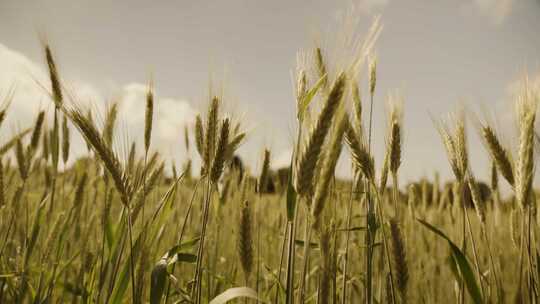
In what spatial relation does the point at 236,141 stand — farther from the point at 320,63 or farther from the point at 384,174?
the point at 384,174

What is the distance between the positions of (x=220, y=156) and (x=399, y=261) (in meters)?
0.77

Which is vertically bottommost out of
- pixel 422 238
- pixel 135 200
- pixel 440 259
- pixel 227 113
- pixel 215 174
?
pixel 440 259

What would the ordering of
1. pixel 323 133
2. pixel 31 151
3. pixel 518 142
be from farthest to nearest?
pixel 31 151 < pixel 518 142 < pixel 323 133

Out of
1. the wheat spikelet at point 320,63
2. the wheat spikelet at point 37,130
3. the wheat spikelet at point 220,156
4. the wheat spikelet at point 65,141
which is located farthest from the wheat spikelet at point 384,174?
the wheat spikelet at point 37,130

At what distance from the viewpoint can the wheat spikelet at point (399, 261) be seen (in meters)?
1.28

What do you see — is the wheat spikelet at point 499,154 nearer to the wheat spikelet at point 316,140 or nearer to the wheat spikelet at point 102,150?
the wheat spikelet at point 316,140

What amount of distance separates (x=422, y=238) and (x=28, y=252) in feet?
8.50

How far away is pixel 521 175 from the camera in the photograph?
1178mm

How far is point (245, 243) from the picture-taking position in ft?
4.68

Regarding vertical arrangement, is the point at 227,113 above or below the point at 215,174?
above

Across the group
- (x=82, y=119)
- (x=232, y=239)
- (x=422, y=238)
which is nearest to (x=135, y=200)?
(x=82, y=119)

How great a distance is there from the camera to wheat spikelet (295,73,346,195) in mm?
939

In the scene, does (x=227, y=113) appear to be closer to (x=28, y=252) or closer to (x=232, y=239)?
(x=28, y=252)

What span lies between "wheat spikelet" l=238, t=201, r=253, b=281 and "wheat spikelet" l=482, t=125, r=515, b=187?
1.02m
